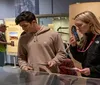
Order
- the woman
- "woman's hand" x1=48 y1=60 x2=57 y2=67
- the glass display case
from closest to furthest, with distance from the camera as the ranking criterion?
the woman → "woman's hand" x1=48 y1=60 x2=57 y2=67 → the glass display case

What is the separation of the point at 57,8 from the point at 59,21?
0.98m

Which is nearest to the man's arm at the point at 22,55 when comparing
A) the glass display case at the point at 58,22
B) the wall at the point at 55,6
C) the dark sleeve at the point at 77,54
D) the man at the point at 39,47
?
the man at the point at 39,47

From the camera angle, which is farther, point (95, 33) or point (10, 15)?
point (10, 15)

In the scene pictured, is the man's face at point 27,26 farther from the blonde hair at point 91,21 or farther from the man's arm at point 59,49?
the blonde hair at point 91,21

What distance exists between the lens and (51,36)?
2.35 metres

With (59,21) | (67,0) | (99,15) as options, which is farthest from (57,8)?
(99,15)

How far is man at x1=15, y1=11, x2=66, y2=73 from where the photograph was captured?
230 cm

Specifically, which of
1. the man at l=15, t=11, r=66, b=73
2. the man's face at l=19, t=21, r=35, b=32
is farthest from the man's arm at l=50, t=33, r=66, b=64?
the man's face at l=19, t=21, r=35, b=32

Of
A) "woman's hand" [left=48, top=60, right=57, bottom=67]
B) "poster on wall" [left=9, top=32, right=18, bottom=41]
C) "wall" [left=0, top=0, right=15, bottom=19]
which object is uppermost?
"wall" [left=0, top=0, right=15, bottom=19]

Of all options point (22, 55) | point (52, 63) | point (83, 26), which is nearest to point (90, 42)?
point (83, 26)

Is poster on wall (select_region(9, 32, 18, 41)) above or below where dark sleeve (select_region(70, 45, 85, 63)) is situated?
below

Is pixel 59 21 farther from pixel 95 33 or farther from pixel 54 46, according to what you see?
pixel 95 33

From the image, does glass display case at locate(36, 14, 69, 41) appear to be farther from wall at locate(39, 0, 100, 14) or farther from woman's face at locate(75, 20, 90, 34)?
woman's face at locate(75, 20, 90, 34)

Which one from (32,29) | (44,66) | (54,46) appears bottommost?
(44,66)
